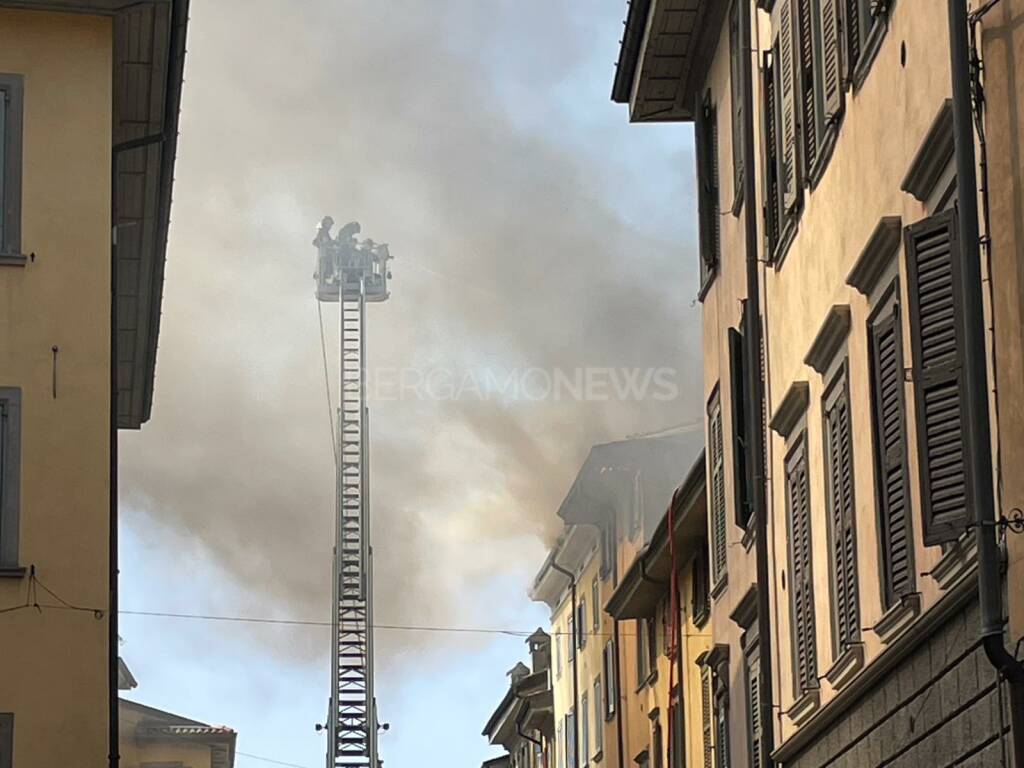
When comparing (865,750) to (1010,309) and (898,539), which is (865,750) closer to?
(898,539)

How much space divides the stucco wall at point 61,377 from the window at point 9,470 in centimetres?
6

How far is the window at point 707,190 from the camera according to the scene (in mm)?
21922

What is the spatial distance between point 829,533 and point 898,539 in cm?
236

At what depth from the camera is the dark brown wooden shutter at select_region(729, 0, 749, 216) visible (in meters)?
19.7

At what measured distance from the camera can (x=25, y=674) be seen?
1694cm

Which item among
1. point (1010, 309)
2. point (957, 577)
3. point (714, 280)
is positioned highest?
point (714, 280)

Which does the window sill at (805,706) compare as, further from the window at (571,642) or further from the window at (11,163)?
the window at (571,642)

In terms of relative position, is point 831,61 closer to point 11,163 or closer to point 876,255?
point 876,255

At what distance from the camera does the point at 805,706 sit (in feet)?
52.0

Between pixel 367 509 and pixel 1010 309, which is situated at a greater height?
pixel 367 509

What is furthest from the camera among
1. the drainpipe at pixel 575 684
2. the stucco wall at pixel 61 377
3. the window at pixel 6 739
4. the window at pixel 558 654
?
the window at pixel 558 654

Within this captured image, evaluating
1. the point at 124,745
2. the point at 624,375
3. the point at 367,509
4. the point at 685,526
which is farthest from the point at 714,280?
the point at 367,509

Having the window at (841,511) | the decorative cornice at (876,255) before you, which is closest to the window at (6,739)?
the window at (841,511)

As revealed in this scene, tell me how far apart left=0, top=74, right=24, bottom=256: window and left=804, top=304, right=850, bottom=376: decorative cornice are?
692 cm
